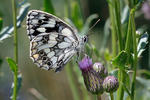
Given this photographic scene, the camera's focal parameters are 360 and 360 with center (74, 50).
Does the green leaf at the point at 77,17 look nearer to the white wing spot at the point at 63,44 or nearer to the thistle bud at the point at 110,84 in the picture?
the white wing spot at the point at 63,44

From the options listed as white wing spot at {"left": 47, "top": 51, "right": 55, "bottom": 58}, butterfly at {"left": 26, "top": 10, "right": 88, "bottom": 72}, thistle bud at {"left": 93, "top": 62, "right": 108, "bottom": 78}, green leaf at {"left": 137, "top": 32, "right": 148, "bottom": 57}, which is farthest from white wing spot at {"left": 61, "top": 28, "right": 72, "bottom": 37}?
green leaf at {"left": 137, "top": 32, "right": 148, "bottom": 57}

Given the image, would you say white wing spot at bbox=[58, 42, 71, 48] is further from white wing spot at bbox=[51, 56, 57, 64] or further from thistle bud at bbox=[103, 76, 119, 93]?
thistle bud at bbox=[103, 76, 119, 93]

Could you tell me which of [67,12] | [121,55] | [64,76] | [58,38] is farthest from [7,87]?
[121,55]

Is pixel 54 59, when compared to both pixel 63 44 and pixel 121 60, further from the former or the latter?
pixel 121 60

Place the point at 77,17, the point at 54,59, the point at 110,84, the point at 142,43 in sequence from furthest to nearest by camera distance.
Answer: the point at 77,17 → the point at 54,59 → the point at 142,43 → the point at 110,84

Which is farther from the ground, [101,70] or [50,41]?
[50,41]

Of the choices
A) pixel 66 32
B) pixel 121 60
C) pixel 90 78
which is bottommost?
pixel 90 78

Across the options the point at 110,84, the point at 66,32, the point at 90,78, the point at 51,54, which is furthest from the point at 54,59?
the point at 110,84
